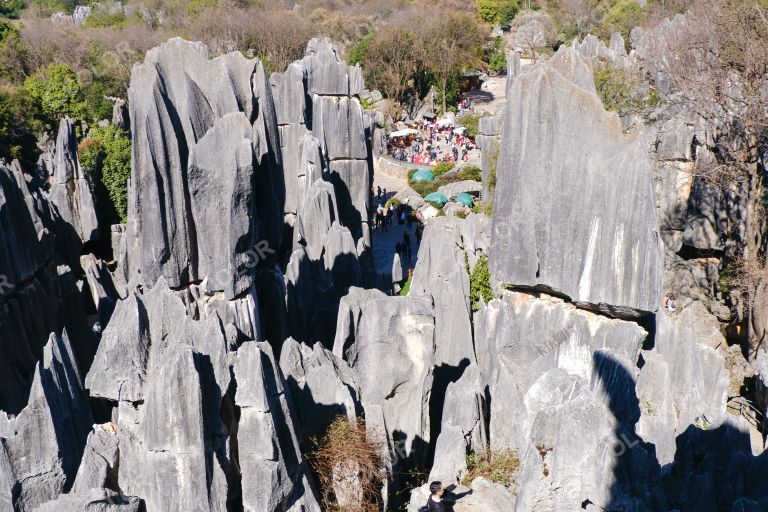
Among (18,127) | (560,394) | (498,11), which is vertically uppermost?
(498,11)

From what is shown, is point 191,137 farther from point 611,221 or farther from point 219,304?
point 611,221

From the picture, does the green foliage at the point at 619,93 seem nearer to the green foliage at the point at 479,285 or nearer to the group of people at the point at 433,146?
the green foliage at the point at 479,285

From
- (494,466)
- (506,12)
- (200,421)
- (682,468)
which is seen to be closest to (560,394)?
(682,468)

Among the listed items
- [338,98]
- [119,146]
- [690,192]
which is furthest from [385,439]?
[119,146]

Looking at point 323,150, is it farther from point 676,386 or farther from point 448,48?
point 448,48

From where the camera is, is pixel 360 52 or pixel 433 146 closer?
pixel 433 146

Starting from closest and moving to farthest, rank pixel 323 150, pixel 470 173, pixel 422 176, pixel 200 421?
1. pixel 200 421
2. pixel 323 150
3. pixel 470 173
4. pixel 422 176

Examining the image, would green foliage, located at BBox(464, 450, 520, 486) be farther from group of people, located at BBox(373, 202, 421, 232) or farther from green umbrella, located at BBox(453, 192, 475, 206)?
green umbrella, located at BBox(453, 192, 475, 206)
